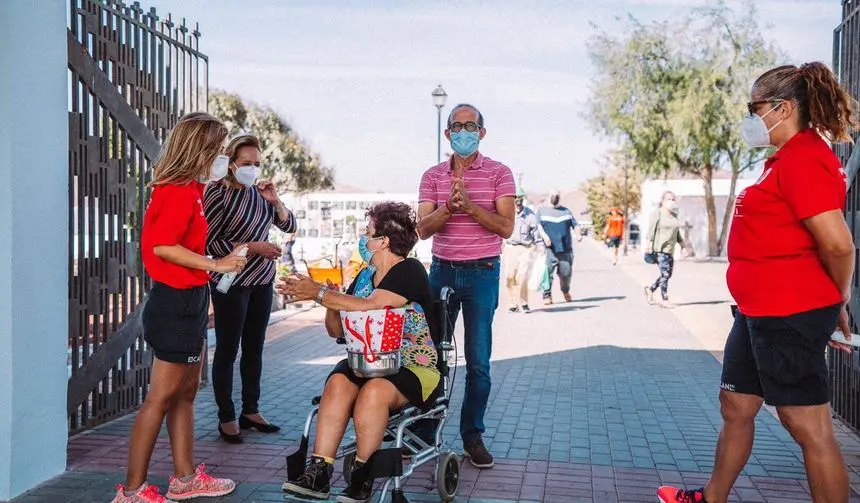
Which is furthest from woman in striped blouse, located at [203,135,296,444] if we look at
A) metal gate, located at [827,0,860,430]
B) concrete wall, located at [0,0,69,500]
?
metal gate, located at [827,0,860,430]

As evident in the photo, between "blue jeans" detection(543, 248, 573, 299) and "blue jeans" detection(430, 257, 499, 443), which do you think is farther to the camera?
"blue jeans" detection(543, 248, 573, 299)

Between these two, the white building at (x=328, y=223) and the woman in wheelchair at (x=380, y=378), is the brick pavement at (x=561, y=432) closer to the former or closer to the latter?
the woman in wheelchair at (x=380, y=378)

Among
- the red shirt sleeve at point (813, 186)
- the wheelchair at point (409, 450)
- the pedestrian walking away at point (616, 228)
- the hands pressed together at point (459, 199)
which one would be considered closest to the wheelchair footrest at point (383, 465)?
the wheelchair at point (409, 450)

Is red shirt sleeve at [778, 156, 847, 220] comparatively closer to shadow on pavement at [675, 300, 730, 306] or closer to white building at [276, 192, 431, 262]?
shadow on pavement at [675, 300, 730, 306]

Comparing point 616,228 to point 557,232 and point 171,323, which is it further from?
point 171,323

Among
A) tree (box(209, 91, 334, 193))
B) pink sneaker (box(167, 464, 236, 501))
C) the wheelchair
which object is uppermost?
tree (box(209, 91, 334, 193))

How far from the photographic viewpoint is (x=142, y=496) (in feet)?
13.5

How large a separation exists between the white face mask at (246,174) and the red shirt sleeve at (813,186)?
3.08m

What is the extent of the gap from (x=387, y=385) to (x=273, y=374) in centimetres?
434

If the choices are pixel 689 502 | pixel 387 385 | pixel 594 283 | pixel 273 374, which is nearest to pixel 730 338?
pixel 689 502

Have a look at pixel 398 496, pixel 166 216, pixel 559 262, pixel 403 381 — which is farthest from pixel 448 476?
pixel 559 262

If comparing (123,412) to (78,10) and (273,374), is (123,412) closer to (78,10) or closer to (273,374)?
(273,374)

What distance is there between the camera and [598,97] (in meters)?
36.0

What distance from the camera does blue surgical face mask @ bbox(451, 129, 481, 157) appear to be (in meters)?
5.09
